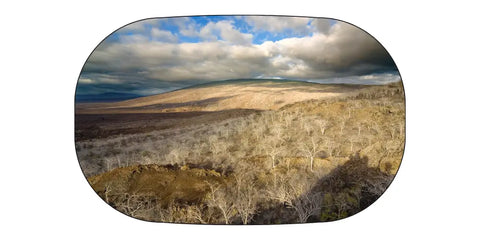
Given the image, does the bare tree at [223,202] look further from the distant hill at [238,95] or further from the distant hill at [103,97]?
the distant hill at [103,97]

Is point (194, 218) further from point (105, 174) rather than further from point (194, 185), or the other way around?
point (105, 174)

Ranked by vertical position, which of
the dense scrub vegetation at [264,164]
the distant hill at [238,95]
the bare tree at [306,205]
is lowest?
the bare tree at [306,205]

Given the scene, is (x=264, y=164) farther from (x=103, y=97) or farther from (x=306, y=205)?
(x=103, y=97)

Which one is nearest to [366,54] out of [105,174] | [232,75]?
[232,75]

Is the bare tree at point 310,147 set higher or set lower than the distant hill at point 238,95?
lower

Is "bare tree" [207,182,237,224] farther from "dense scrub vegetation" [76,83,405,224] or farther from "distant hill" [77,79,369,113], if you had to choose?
"distant hill" [77,79,369,113]

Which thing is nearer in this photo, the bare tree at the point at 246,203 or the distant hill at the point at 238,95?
the bare tree at the point at 246,203

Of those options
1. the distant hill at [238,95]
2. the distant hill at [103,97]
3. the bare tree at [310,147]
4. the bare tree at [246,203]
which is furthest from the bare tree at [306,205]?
the distant hill at [103,97]
